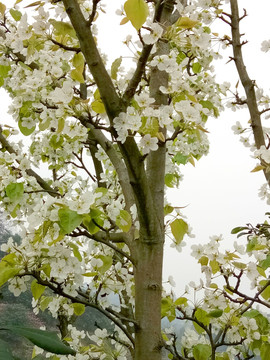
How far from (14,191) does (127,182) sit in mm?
549

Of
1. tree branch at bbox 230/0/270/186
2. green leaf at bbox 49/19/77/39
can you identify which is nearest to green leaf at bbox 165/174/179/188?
tree branch at bbox 230/0/270/186

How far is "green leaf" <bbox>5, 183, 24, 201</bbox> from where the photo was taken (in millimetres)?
1870

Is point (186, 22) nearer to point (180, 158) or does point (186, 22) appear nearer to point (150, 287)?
point (150, 287)

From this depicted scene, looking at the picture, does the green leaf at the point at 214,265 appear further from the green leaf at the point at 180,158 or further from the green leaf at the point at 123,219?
the green leaf at the point at 180,158

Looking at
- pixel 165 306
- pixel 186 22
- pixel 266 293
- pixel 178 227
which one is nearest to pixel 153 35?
pixel 186 22

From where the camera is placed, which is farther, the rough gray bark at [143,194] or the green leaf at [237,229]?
the green leaf at [237,229]

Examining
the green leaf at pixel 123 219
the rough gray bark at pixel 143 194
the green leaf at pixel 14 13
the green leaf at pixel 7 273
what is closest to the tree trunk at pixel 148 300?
the rough gray bark at pixel 143 194

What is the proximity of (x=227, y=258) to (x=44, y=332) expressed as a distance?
153 cm

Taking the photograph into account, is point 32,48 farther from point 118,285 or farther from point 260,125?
point 260,125

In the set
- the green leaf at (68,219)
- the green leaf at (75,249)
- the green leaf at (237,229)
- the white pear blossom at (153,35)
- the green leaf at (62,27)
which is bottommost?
the green leaf at (68,219)

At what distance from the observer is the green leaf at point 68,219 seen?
52.1 inches

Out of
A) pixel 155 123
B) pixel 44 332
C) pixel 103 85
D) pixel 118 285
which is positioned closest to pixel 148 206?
pixel 155 123

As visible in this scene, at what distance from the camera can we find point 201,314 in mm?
2074

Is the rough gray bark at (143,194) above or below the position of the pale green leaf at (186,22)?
below
